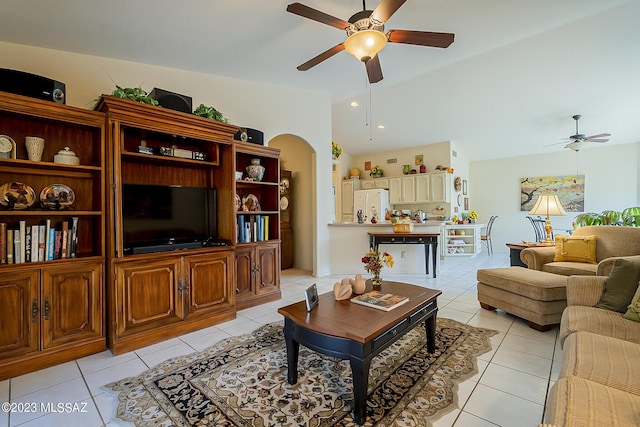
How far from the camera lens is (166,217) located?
277cm

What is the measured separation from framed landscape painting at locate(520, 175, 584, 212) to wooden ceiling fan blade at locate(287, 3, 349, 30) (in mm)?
7556

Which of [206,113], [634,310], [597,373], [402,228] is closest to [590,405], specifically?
[597,373]

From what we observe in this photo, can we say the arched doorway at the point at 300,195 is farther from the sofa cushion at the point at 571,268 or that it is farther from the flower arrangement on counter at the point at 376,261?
the sofa cushion at the point at 571,268

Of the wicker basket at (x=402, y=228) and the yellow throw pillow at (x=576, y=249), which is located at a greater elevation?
the wicker basket at (x=402, y=228)

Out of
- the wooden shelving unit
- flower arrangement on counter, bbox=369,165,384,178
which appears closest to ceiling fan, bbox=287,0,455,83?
the wooden shelving unit

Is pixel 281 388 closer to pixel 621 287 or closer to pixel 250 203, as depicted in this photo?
pixel 250 203

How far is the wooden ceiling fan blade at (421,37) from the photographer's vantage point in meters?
2.18

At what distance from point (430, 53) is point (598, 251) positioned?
3.20m

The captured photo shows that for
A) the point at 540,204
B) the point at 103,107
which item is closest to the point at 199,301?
the point at 103,107

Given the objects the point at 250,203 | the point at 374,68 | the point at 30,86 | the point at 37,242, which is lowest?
the point at 37,242

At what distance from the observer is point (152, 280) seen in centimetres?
248

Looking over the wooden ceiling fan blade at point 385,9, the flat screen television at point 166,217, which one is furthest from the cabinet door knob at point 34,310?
the wooden ceiling fan blade at point 385,9

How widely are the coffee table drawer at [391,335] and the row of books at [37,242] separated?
2452mm

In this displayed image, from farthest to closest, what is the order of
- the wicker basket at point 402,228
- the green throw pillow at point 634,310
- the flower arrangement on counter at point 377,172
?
the flower arrangement on counter at point 377,172 < the wicker basket at point 402,228 < the green throw pillow at point 634,310
